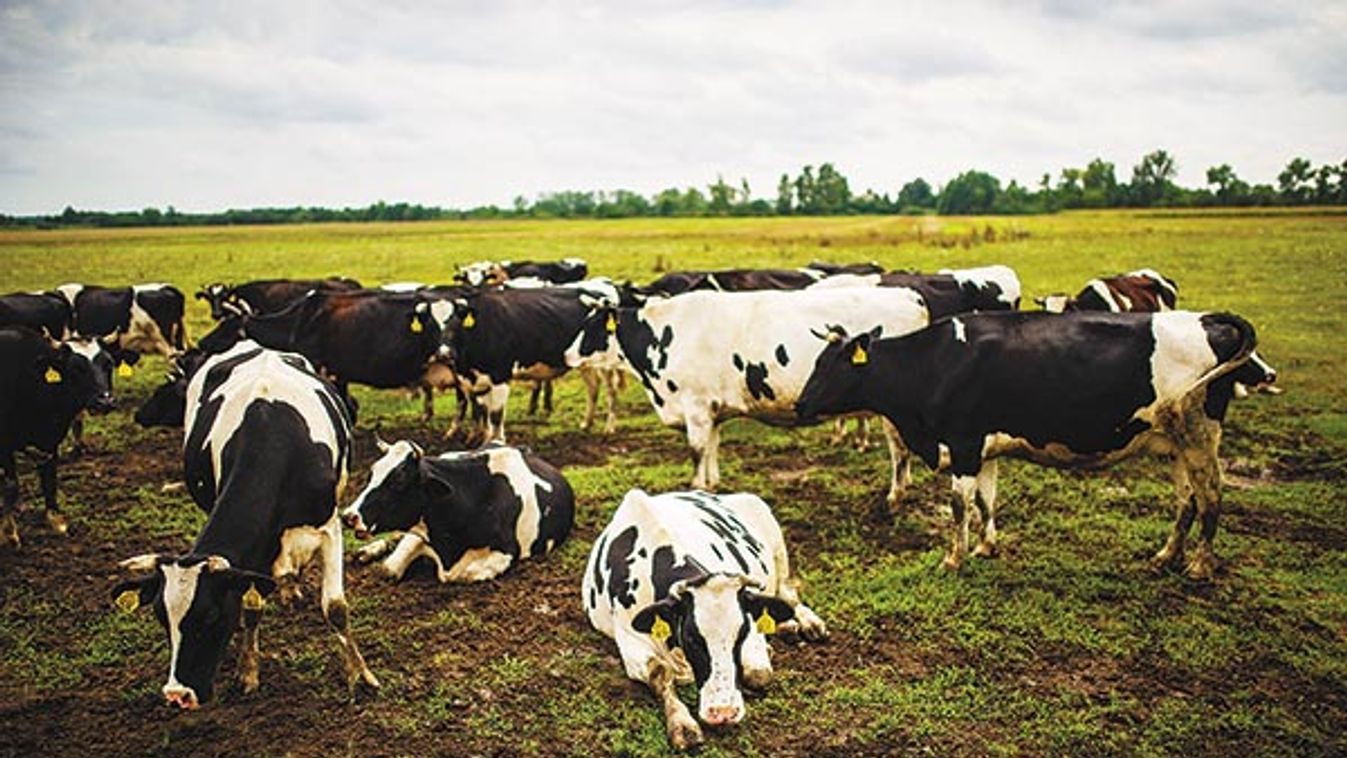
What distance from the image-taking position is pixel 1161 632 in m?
6.91

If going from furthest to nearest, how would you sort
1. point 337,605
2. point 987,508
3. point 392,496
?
point 987,508 → point 392,496 → point 337,605

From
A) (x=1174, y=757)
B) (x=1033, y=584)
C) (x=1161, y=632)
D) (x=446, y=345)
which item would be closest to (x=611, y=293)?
(x=446, y=345)

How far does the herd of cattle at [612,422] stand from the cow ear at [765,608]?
0.04 ft

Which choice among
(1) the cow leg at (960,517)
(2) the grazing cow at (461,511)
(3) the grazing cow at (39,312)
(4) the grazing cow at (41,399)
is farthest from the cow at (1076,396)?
(3) the grazing cow at (39,312)

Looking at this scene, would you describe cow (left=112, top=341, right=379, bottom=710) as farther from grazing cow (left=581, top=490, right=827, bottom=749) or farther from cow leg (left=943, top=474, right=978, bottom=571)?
cow leg (left=943, top=474, right=978, bottom=571)

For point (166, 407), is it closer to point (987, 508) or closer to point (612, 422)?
point (612, 422)

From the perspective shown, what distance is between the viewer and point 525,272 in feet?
70.4

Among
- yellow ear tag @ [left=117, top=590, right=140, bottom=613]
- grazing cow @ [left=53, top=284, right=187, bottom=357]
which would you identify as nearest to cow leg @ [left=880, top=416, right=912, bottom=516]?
yellow ear tag @ [left=117, top=590, right=140, bottom=613]

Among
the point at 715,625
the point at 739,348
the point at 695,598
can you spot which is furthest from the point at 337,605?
the point at 739,348

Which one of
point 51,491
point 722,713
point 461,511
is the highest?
point 461,511

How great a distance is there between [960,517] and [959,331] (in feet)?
5.41

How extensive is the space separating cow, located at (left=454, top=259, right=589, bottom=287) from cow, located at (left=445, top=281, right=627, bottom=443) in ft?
21.5

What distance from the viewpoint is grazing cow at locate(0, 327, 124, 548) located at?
886 cm

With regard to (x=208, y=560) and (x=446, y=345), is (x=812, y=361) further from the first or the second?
(x=208, y=560)
